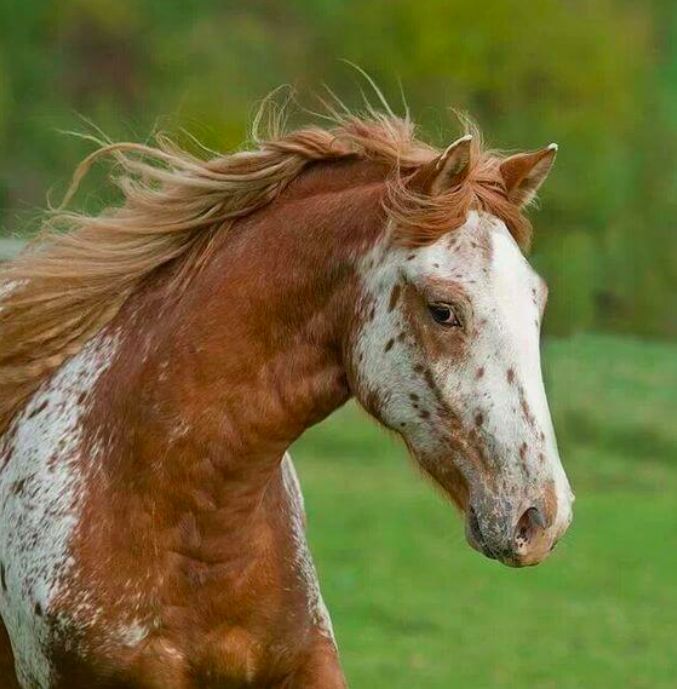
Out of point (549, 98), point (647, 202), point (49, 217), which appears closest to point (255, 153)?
point (49, 217)

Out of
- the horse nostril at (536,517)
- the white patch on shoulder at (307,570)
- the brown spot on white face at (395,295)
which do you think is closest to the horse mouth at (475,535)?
the horse nostril at (536,517)

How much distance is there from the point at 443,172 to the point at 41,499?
50.8 inches

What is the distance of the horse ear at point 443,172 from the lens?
4.12 m

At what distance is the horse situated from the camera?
4.11 metres

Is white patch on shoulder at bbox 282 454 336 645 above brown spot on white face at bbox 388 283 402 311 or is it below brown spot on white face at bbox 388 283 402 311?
below

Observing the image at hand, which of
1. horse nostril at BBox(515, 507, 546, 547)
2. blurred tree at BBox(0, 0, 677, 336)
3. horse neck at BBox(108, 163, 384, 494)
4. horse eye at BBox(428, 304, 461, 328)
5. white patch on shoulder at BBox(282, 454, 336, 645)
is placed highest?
horse eye at BBox(428, 304, 461, 328)

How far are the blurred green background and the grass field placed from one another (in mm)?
27

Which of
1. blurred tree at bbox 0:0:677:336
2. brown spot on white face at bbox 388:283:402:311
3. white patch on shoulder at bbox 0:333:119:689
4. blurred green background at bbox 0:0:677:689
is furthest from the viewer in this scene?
blurred tree at bbox 0:0:677:336

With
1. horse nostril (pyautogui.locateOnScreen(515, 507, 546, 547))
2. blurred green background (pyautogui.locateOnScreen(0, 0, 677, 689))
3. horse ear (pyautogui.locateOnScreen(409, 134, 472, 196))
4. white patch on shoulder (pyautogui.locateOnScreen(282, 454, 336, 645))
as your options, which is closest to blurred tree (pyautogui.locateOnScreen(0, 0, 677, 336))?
blurred green background (pyautogui.locateOnScreen(0, 0, 677, 689))

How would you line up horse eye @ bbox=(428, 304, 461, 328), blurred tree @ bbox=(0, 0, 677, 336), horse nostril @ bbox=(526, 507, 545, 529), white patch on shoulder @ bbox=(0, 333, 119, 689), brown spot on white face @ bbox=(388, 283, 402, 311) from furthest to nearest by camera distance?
blurred tree @ bbox=(0, 0, 677, 336) → white patch on shoulder @ bbox=(0, 333, 119, 689) → brown spot on white face @ bbox=(388, 283, 402, 311) → horse eye @ bbox=(428, 304, 461, 328) → horse nostril @ bbox=(526, 507, 545, 529)

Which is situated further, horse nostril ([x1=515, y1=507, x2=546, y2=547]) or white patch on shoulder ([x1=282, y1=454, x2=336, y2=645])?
white patch on shoulder ([x1=282, y1=454, x2=336, y2=645])

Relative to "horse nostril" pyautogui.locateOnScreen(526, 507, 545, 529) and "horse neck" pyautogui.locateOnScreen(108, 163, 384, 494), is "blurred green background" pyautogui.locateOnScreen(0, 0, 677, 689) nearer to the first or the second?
"horse neck" pyautogui.locateOnScreen(108, 163, 384, 494)

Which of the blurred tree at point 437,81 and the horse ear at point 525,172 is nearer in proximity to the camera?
the horse ear at point 525,172

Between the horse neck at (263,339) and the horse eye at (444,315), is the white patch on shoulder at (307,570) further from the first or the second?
the horse eye at (444,315)
